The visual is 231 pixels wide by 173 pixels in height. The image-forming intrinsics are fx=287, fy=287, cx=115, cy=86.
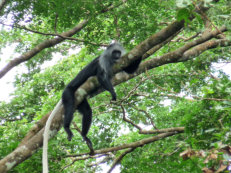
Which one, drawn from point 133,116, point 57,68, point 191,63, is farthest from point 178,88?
point 57,68

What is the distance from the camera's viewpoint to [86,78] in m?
3.82

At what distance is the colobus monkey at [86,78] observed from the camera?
11.5ft

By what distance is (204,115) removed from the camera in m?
2.61

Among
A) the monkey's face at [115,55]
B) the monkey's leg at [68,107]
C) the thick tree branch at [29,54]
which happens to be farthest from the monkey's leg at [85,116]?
the thick tree branch at [29,54]

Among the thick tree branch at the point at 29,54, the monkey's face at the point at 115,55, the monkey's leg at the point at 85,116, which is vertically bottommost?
the monkey's leg at the point at 85,116

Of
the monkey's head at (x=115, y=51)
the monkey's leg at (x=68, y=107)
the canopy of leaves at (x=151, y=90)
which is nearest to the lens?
the canopy of leaves at (x=151, y=90)

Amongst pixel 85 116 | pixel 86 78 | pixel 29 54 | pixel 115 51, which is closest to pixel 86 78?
pixel 86 78

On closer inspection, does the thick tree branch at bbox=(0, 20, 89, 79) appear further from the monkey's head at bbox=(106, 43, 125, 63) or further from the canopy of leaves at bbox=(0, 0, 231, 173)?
the monkey's head at bbox=(106, 43, 125, 63)

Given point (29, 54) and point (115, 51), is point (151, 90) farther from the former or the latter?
point (29, 54)

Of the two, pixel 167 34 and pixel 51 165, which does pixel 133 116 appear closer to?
pixel 51 165

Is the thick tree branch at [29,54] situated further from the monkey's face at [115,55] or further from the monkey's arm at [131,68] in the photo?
the monkey's arm at [131,68]

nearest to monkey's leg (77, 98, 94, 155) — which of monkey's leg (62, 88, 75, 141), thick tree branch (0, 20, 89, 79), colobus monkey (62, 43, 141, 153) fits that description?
colobus monkey (62, 43, 141, 153)

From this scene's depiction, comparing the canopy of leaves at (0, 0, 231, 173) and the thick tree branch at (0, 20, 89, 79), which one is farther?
the thick tree branch at (0, 20, 89, 79)

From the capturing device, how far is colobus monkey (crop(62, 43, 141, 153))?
349 centimetres
